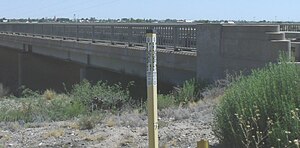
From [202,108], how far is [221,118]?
15.6 ft

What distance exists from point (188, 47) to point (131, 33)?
236 inches

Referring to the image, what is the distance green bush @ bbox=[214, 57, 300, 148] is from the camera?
6227 millimetres

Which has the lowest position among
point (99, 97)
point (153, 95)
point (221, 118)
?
point (99, 97)

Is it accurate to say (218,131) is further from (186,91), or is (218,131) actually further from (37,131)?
(186,91)

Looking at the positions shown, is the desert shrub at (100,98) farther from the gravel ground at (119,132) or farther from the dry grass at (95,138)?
the dry grass at (95,138)

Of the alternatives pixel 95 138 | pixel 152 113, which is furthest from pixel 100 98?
pixel 152 113

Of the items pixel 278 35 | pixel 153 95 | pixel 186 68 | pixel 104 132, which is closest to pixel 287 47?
pixel 278 35

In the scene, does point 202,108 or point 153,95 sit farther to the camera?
point 202,108

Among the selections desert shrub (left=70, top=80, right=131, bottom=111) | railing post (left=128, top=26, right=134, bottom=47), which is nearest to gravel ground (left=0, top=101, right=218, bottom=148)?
desert shrub (left=70, top=80, right=131, bottom=111)

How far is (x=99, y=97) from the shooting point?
1803 cm

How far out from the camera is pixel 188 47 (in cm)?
1966

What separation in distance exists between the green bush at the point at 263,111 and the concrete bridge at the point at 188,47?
731 cm

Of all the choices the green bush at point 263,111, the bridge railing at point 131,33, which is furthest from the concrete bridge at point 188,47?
the green bush at point 263,111

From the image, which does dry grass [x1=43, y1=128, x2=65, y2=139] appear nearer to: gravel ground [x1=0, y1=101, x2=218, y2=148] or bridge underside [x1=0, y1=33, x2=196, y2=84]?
gravel ground [x1=0, y1=101, x2=218, y2=148]
